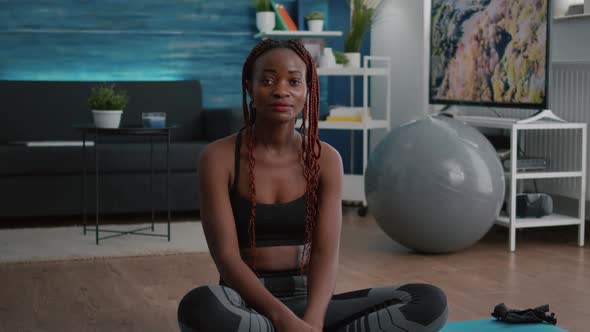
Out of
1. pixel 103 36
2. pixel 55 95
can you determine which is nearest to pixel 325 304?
pixel 55 95

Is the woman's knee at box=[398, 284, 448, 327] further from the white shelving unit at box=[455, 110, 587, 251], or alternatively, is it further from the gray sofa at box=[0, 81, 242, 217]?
the gray sofa at box=[0, 81, 242, 217]

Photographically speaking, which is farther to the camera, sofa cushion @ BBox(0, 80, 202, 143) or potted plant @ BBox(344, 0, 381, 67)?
potted plant @ BBox(344, 0, 381, 67)

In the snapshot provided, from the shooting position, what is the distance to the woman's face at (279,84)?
1.98m

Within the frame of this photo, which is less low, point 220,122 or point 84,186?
point 220,122

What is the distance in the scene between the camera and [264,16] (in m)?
6.15

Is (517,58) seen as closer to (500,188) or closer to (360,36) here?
(500,188)

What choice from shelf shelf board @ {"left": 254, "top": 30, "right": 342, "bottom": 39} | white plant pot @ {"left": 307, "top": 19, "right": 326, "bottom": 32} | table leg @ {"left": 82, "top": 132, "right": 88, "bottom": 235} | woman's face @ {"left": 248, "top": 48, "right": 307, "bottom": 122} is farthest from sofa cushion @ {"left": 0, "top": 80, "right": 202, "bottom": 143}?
woman's face @ {"left": 248, "top": 48, "right": 307, "bottom": 122}

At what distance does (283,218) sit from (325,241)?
0.11 meters

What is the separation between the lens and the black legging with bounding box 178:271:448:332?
1872 mm

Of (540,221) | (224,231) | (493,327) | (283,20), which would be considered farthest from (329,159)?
(283,20)

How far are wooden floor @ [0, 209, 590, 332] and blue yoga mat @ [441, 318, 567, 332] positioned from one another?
40 centimetres

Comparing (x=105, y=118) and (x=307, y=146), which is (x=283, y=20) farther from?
(x=307, y=146)

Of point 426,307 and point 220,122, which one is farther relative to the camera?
point 220,122

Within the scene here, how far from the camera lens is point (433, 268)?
3951 mm
